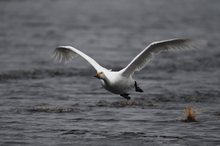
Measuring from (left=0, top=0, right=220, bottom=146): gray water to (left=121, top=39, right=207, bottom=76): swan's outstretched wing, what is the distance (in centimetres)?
139

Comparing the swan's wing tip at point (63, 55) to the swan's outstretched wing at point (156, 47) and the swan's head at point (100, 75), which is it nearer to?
the swan's outstretched wing at point (156, 47)

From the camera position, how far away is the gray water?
55.8 feet

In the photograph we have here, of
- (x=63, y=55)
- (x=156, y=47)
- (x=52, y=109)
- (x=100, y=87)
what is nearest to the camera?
(x=156, y=47)

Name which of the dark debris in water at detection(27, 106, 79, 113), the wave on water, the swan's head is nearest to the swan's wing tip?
the dark debris in water at detection(27, 106, 79, 113)

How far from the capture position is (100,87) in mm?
24672

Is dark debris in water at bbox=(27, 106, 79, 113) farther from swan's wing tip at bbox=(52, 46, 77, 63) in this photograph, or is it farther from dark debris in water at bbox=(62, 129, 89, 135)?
dark debris in water at bbox=(62, 129, 89, 135)

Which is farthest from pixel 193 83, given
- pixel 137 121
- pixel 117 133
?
pixel 117 133

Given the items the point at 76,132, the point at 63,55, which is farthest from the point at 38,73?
the point at 76,132

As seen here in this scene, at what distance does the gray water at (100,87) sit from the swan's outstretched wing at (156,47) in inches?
54.6

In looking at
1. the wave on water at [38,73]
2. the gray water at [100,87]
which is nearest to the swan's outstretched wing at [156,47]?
the gray water at [100,87]

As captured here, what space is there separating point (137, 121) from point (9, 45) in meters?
17.6

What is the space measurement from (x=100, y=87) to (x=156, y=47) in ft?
23.1

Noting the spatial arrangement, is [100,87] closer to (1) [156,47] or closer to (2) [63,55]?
(2) [63,55]

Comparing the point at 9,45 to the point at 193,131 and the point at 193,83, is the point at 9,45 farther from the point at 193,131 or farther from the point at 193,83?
the point at 193,131
